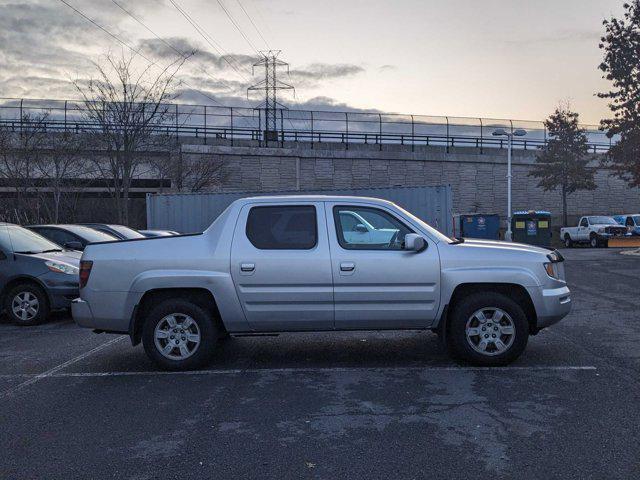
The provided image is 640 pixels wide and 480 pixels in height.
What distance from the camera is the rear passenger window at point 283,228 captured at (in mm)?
6355

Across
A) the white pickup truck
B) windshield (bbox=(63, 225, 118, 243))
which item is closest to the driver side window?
windshield (bbox=(63, 225, 118, 243))

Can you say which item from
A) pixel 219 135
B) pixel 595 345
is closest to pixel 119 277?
pixel 595 345

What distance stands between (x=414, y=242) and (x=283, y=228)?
136 centimetres

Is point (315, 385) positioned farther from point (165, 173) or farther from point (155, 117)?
point (165, 173)

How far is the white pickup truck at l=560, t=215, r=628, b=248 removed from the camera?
31.1m

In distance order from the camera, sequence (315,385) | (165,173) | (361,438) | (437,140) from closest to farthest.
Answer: (361,438) → (315,385) → (165,173) → (437,140)

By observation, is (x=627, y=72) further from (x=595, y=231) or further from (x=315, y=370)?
(x=315, y=370)

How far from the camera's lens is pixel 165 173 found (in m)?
34.7

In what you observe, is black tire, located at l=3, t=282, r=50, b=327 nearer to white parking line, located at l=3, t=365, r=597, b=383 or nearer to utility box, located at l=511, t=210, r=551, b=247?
white parking line, located at l=3, t=365, r=597, b=383

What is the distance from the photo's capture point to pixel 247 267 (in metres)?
6.23

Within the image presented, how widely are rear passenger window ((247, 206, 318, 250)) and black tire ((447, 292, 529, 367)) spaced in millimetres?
1656

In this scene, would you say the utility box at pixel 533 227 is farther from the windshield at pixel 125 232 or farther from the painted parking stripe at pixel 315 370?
the painted parking stripe at pixel 315 370

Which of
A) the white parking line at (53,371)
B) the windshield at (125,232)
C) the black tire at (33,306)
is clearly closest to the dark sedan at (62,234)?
the black tire at (33,306)

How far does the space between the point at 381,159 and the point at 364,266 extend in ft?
120
